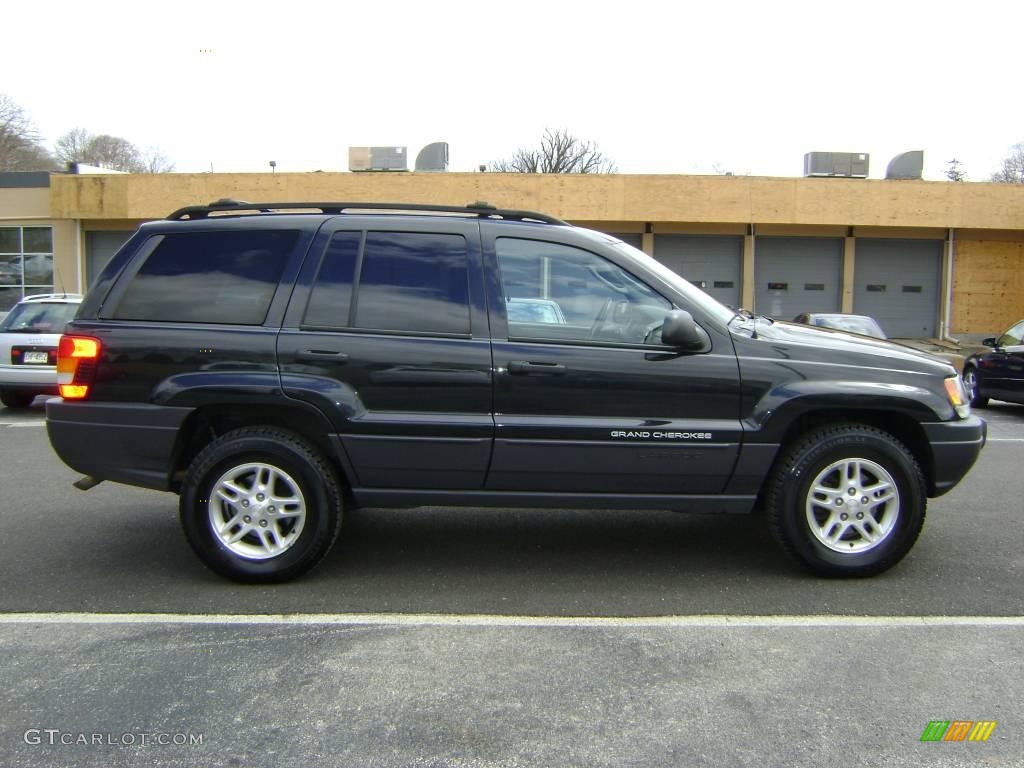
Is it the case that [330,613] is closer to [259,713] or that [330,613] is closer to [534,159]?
[259,713]

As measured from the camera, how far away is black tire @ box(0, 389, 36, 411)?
12492 millimetres

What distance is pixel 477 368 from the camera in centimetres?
464

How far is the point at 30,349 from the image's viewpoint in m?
11.8

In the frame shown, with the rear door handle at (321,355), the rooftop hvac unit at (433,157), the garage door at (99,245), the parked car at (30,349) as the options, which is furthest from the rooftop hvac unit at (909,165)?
the rear door handle at (321,355)

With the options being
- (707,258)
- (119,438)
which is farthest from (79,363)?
(707,258)

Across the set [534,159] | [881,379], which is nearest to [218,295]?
[881,379]

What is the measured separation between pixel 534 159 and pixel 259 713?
5562 cm

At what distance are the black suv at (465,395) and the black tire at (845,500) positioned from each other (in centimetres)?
1

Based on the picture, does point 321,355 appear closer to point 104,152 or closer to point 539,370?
point 539,370

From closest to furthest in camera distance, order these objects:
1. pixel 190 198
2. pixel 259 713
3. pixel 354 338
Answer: pixel 259 713 → pixel 354 338 → pixel 190 198

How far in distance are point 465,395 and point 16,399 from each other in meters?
10.6

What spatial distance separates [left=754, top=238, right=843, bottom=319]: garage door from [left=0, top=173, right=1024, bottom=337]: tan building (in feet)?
0.10

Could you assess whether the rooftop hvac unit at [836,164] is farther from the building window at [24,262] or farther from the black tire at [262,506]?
the black tire at [262,506]

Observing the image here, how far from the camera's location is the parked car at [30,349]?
1177cm
